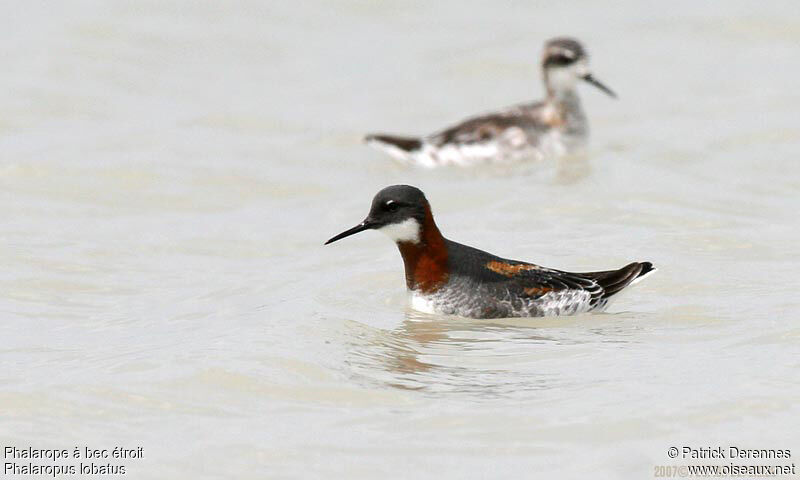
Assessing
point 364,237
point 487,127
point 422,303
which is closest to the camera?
point 422,303

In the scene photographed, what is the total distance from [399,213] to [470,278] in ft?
2.43

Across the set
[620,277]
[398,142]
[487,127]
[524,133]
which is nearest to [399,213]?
[620,277]

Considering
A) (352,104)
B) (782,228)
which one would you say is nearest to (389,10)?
(352,104)

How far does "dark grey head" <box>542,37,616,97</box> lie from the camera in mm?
18984

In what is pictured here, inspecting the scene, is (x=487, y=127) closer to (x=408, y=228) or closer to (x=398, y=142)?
(x=398, y=142)

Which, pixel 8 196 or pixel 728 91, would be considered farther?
pixel 728 91

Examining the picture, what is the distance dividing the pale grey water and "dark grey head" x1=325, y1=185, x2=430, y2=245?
67 cm

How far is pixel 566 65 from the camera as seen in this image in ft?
62.5

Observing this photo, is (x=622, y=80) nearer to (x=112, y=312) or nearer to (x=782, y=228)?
(x=782, y=228)

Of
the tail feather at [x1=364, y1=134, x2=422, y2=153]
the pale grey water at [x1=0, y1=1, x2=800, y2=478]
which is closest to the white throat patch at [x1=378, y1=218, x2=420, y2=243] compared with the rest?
the pale grey water at [x1=0, y1=1, x2=800, y2=478]

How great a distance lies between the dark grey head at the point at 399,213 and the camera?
10898 mm

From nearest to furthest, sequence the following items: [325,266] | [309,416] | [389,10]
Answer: [309,416]
[325,266]
[389,10]

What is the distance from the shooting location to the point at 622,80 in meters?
21.3

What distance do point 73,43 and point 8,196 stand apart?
21.5ft
